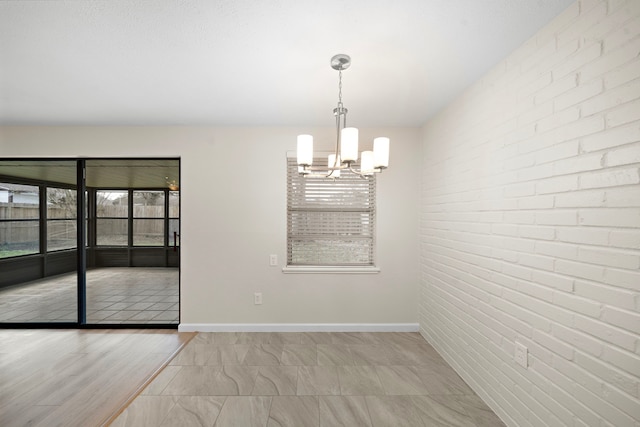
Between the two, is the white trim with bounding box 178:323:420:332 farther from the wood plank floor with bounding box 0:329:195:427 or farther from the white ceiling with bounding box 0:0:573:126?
the white ceiling with bounding box 0:0:573:126

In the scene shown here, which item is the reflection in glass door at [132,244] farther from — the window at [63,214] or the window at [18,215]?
the window at [18,215]

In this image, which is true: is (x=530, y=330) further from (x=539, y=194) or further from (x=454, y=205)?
(x=454, y=205)

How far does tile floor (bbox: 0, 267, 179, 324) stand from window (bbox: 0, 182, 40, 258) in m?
0.59

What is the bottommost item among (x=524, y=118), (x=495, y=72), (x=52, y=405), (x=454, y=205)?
(x=52, y=405)

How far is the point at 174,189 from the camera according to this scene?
19.4ft

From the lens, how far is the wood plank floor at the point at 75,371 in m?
1.97

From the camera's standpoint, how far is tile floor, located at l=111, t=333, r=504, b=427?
1.92m

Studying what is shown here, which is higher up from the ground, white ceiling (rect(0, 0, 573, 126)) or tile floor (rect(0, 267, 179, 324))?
white ceiling (rect(0, 0, 573, 126))

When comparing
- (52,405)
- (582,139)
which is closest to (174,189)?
(52,405)

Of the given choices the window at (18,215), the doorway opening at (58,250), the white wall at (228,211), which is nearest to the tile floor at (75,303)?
the doorway opening at (58,250)

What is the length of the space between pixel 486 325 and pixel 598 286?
3.12 ft

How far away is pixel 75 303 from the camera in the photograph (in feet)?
11.9

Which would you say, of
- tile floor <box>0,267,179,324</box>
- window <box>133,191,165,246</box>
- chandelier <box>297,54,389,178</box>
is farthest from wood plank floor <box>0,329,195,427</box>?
window <box>133,191,165,246</box>

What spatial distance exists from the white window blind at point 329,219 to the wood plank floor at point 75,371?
1.63 meters
